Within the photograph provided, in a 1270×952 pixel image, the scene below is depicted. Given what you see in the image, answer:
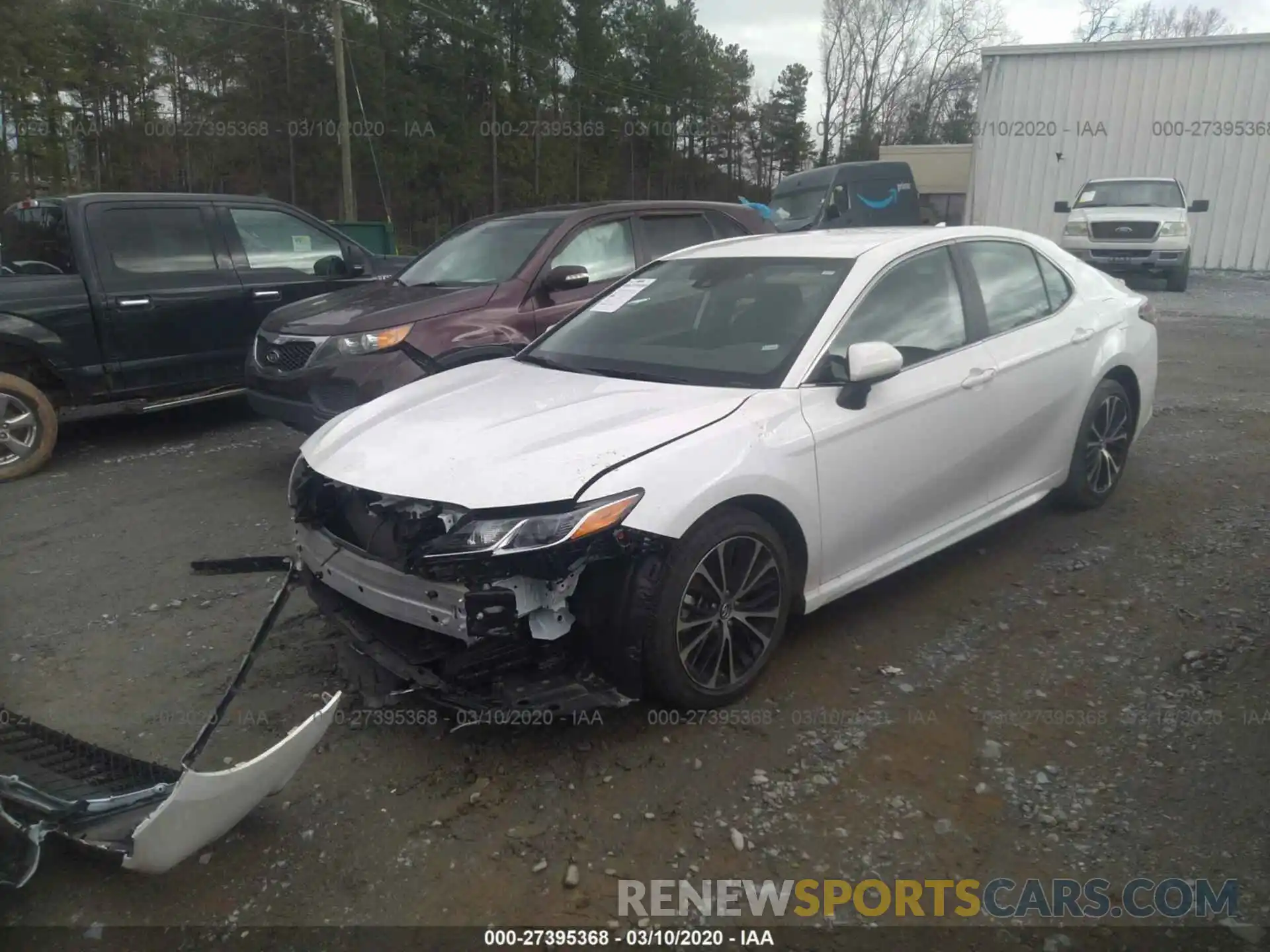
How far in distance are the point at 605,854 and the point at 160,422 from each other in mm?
6837

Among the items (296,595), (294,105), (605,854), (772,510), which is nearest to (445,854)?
(605,854)

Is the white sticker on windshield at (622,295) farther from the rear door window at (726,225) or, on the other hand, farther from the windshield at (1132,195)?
the windshield at (1132,195)

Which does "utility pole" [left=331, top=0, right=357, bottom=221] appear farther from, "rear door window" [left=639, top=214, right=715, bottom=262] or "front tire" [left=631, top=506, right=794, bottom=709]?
"front tire" [left=631, top=506, right=794, bottom=709]

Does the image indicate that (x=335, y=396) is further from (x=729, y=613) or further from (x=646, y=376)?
(x=729, y=613)

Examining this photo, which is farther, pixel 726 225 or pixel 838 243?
pixel 726 225

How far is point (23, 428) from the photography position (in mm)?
6434

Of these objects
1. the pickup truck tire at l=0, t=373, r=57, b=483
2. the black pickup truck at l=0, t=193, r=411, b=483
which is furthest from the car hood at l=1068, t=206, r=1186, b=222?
the pickup truck tire at l=0, t=373, r=57, b=483

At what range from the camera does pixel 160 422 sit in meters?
8.04

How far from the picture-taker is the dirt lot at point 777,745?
255 centimetres

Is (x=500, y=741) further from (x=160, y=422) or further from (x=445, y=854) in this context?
(x=160, y=422)

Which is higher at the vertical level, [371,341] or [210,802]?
[371,341]

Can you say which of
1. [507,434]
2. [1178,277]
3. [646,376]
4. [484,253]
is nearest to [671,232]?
[484,253]

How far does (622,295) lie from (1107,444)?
268cm

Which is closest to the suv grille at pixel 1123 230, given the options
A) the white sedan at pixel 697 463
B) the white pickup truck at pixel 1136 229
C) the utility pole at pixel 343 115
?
the white pickup truck at pixel 1136 229
